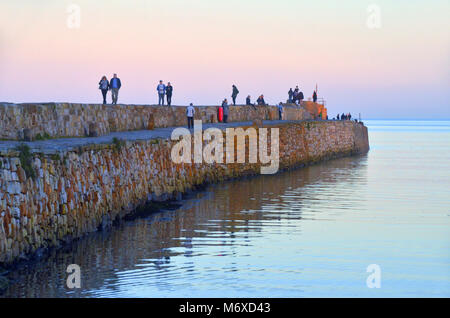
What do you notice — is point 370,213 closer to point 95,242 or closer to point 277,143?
point 95,242

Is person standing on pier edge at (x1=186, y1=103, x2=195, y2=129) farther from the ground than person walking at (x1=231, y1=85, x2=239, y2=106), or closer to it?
closer to it

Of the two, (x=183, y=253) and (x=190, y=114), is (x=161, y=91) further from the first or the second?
(x=183, y=253)

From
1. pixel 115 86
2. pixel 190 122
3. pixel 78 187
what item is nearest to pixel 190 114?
pixel 190 122

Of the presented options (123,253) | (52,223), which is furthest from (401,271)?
(52,223)

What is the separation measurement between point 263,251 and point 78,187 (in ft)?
15.0

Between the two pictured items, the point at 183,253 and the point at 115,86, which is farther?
the point at 115,86

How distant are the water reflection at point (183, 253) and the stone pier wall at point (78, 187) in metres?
0.48

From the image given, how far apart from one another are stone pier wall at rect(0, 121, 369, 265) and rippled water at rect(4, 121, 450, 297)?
52 cm

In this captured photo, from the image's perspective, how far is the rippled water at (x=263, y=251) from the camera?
47.5 feet

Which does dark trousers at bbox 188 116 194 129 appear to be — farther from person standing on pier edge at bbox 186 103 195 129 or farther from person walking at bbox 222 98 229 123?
person walking at bbox 222 98 229 123

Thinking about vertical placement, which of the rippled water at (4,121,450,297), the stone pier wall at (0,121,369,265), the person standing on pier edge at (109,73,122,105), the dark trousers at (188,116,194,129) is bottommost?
the rippled water at (4,121,450,297)

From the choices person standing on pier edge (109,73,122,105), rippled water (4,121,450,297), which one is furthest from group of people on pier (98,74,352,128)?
rippled water (4,121,450,297)

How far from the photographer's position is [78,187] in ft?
63.8

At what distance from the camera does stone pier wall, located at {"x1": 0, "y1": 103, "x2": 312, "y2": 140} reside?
69.9 feet
